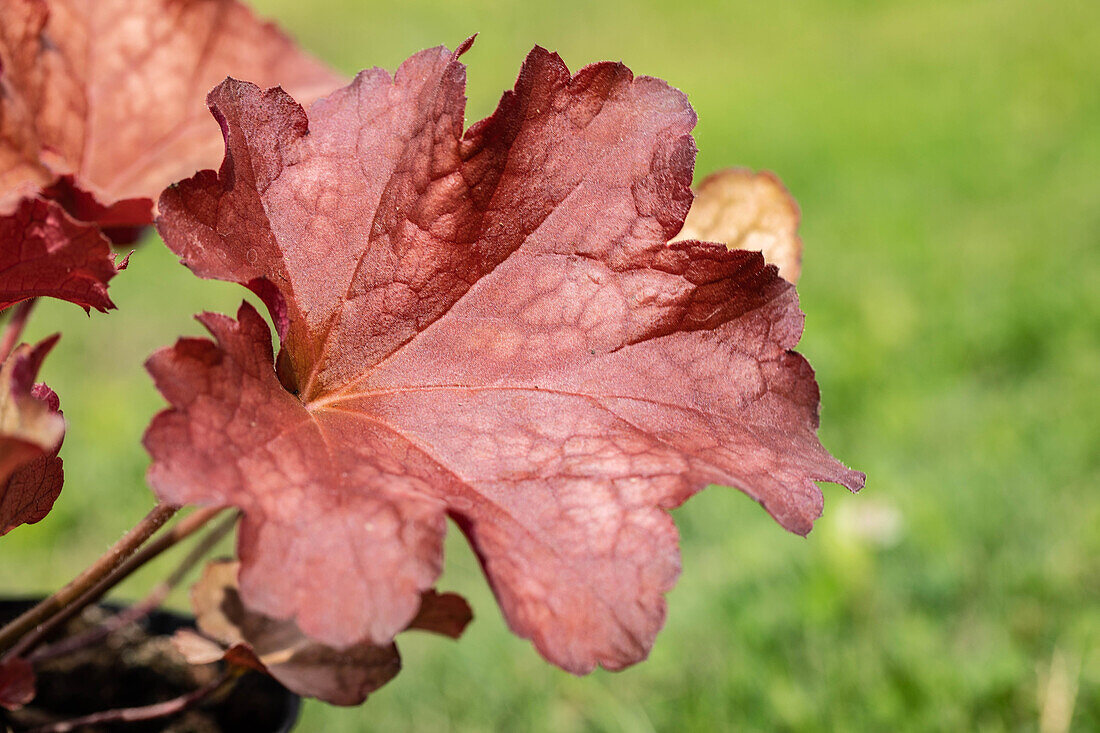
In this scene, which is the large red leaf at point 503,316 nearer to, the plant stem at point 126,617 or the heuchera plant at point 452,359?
the heuchera plant at point 452,359

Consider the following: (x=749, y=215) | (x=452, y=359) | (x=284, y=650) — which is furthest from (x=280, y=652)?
(x=749, y=215)

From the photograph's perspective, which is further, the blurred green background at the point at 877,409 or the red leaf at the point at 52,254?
the blurred green background at the point at 877,409

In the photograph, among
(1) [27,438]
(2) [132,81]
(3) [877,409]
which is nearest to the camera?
(1) [27,438]

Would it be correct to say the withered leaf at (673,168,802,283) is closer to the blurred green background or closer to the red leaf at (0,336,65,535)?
the red leaf at (0,336,65,535)

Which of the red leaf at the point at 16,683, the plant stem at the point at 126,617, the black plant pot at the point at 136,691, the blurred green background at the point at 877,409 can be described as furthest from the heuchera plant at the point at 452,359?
the blurred green background at the point at 877,409

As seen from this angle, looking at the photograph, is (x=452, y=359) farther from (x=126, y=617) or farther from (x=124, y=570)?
(x=126, y=617)

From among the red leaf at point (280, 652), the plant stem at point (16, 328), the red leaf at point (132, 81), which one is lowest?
the red leaf at point (280, 652)

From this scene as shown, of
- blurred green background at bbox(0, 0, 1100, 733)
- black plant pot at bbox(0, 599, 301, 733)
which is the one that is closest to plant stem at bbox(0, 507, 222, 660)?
black plant pot at bbox(0, 599, 301, 733)
